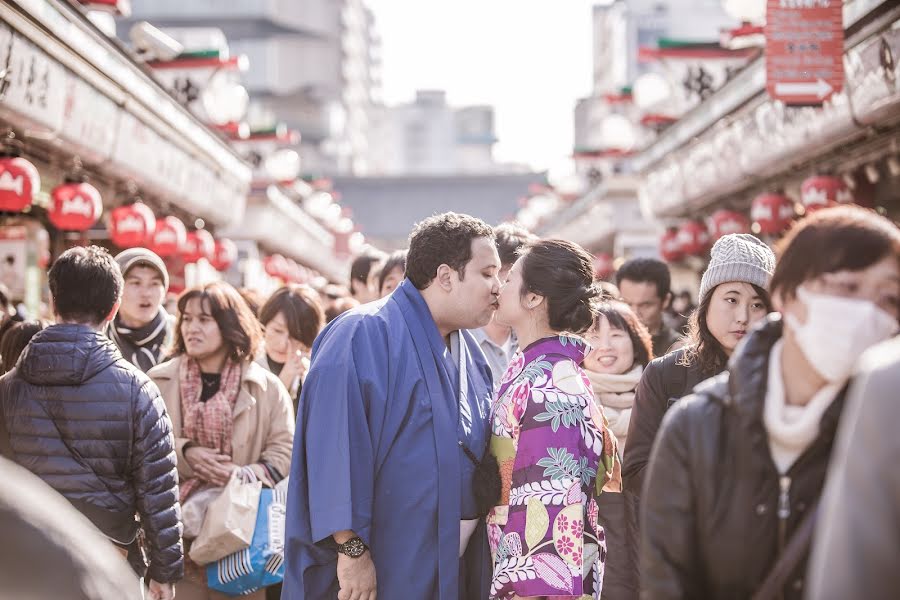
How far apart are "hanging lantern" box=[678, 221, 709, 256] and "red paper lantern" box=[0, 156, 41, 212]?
32.2 ft

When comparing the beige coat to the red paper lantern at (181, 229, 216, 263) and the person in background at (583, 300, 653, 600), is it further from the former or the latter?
the red paper lantern at (181, 229, 216, 263)

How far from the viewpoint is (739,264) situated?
371cm

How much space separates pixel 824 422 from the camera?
213cm

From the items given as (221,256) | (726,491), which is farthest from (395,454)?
(221,256)

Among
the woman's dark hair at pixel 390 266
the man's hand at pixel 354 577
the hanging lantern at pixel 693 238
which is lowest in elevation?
the man's hand at pixel 354 577

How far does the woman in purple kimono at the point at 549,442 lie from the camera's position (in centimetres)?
321

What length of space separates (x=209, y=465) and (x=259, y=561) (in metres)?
0.49

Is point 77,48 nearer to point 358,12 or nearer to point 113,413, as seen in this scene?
point 113,413

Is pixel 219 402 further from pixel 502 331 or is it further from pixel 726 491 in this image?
pixel 726 491

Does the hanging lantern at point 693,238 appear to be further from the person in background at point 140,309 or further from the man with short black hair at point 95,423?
the man with short black hair at point 95,423

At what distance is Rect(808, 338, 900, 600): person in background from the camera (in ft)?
5.45

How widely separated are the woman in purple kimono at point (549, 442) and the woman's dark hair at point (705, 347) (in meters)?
0.40

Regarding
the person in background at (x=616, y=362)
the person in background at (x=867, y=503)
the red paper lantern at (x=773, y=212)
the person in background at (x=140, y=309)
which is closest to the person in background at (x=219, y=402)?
the person in background at (x=140, y=309)

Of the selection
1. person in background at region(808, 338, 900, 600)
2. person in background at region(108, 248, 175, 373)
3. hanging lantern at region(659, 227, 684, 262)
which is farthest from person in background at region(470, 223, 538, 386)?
hanging lantern at region(659, 227, 684, 262)
